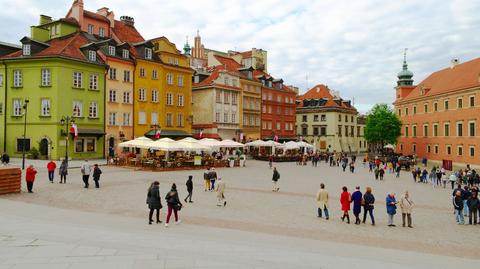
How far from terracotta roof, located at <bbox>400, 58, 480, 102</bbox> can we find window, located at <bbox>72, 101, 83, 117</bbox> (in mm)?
49091

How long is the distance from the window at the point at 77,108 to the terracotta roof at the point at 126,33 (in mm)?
13869

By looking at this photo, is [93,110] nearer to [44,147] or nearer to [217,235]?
[44,147]

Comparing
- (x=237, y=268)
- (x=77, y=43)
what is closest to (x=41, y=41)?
(x=77, y=43)

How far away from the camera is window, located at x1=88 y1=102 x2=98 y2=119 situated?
4503cm

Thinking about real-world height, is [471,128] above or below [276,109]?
below

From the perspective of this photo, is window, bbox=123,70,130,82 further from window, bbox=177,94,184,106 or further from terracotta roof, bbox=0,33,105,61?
window, bbox=177,94,184,106

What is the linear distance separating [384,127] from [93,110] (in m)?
51.2

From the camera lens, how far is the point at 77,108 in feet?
143

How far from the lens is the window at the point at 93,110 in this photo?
45031 millimetres

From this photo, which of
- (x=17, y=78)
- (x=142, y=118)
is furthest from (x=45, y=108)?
(x=142, y=118)

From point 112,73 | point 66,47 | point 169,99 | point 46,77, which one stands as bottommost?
point 169,99

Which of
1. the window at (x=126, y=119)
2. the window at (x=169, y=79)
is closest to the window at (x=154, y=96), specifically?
the window at (x=169, y=79)

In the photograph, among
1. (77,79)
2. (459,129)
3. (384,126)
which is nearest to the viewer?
(77,79)

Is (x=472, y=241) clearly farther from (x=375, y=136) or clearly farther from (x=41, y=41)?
(x=375, y=136)
